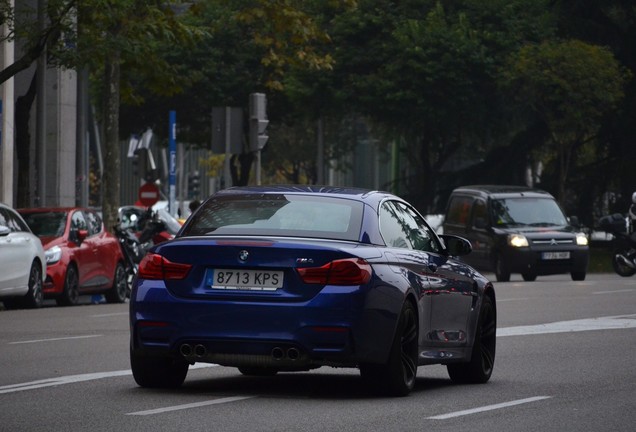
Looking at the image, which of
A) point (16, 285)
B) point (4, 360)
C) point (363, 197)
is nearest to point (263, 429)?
point (363, 197)

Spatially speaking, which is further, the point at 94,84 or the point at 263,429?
the point at 94,84

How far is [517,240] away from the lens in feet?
118

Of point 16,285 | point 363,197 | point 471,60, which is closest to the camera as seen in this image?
point 363,197

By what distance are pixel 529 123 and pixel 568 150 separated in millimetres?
2581

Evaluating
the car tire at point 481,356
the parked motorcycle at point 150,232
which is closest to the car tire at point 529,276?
the parked motorcycle at point 150,232

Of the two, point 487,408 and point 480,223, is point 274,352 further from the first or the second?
point 480,223

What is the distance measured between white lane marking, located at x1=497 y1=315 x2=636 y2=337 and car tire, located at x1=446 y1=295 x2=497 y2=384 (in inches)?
203

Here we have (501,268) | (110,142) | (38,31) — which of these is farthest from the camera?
(110,142)

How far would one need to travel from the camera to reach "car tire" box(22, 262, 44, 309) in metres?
26.9

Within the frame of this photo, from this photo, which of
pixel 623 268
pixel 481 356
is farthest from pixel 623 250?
pixel 481 356

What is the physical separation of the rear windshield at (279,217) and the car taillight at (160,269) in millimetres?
406

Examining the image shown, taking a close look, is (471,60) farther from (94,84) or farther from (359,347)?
(359,347)

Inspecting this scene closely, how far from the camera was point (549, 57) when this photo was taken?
52.0m

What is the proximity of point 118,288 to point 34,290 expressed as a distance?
4.27 m
